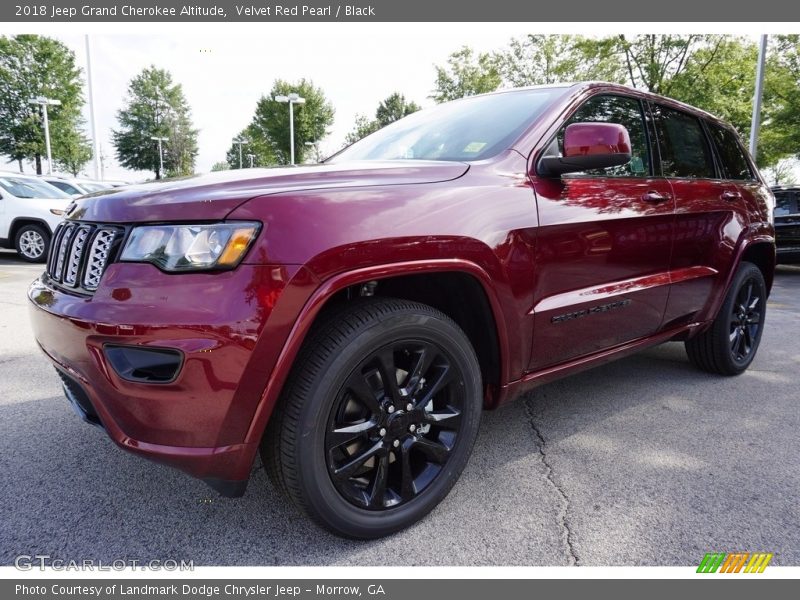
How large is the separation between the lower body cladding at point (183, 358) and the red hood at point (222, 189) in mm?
182

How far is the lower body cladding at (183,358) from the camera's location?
1513 mm

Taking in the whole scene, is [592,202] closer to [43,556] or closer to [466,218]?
[466,218]

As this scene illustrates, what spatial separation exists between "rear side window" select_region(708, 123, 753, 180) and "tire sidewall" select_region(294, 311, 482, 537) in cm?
275

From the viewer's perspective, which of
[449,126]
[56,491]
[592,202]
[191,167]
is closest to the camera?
[56,491]

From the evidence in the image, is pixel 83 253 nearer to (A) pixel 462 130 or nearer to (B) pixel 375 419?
(B) pixel 375 419

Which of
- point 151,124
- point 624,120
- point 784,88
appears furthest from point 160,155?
point 624,120

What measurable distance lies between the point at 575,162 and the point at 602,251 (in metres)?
0.49

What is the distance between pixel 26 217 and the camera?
9188 millimetres

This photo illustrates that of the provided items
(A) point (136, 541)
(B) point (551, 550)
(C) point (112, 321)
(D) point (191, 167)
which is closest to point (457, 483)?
(B) point (551, 550)

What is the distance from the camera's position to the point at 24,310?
5.50m

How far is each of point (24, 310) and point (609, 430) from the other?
558 cm

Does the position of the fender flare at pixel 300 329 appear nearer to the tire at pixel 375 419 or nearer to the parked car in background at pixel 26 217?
the tire at pixel 375 419

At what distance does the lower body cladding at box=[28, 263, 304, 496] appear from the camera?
1.51m

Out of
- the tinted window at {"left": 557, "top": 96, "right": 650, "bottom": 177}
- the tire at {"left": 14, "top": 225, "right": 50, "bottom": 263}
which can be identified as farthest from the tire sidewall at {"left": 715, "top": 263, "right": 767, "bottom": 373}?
the tire at {"left": 14, "top": 225, "right": 50, "bottom": 263}
